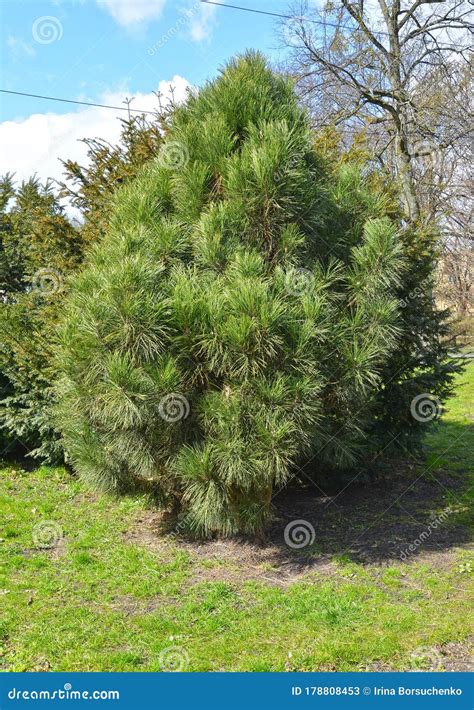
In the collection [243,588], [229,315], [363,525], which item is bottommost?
[243,588]

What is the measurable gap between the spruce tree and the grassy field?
468mm

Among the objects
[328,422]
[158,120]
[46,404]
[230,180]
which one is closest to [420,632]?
[328,422]

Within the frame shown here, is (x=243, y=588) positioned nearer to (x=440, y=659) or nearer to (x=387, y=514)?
(x=440, y=659)

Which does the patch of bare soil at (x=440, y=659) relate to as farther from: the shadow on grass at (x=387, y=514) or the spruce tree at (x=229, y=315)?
the spruce tree at (x=229, y=315)

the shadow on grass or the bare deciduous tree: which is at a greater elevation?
the bare deciduous tree

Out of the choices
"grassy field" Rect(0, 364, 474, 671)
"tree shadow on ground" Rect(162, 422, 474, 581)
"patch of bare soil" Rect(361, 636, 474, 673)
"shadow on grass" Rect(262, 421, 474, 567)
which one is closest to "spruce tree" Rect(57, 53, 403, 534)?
"tree shadow on ground" Rect(162, 422, 474, 581)

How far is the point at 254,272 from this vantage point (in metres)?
4.18

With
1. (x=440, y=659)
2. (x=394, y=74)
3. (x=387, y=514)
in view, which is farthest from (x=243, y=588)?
(x=394, y=74)

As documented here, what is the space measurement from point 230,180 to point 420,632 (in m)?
3.07

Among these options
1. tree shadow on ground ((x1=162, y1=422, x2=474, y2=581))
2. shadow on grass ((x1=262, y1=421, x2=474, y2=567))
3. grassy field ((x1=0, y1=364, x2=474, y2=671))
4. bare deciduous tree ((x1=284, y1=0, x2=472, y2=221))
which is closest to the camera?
grassy field ((x1=0, y1=364, x2=474, y2=671))

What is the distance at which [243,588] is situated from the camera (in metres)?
4.27

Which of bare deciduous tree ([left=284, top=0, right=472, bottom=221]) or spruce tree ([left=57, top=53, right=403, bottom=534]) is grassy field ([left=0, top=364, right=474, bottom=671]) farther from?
bare deciduous tree ([left=284, top=0, right=472, bottom=221])

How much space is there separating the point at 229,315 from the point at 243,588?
181 cm

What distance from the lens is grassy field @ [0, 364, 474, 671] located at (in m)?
3.45
